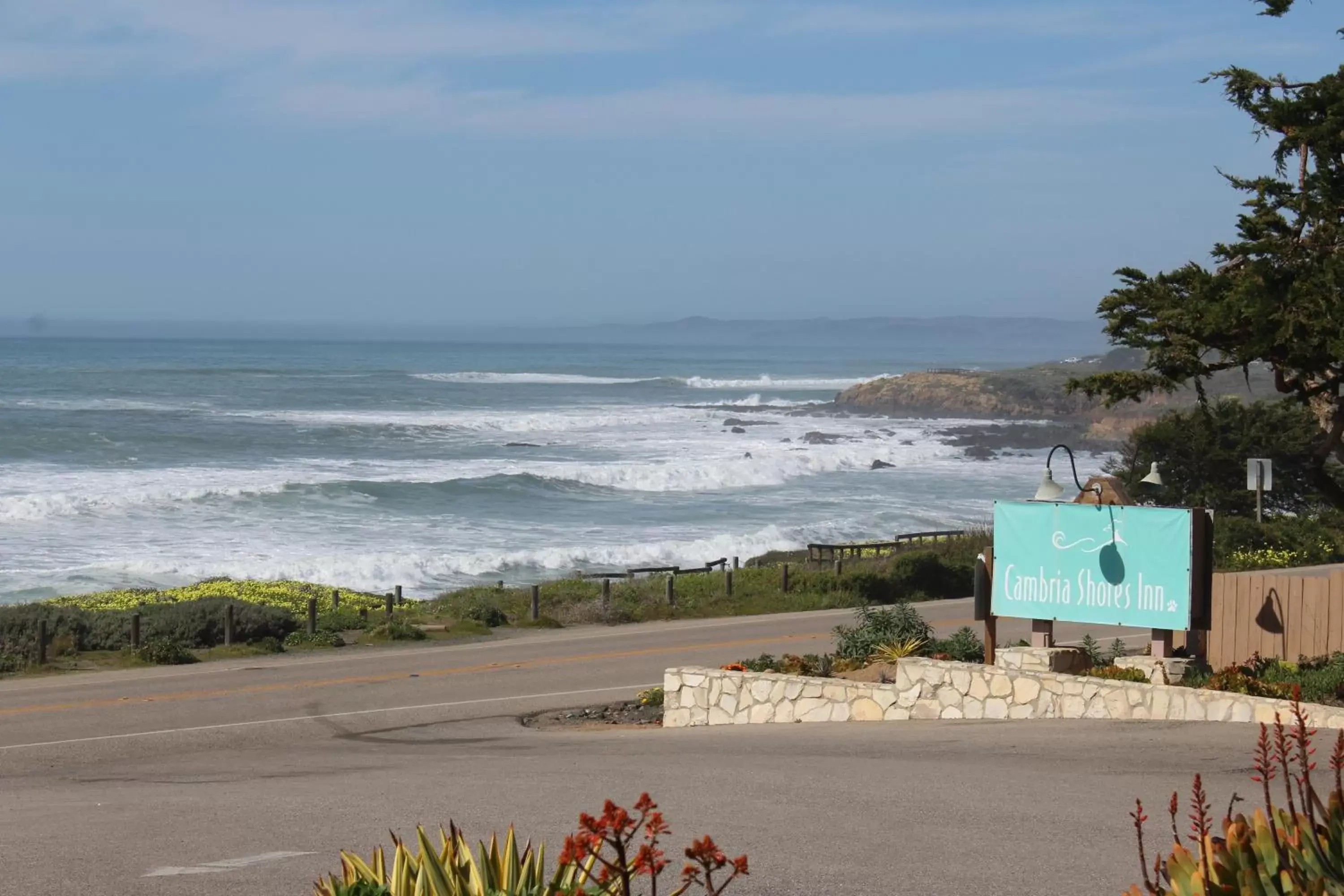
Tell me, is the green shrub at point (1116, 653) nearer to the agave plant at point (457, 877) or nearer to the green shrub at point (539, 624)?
the agave plant at point (457, 877)

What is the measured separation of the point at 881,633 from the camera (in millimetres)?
18906

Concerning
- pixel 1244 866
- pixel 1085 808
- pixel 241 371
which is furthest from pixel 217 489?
pixel 241 371

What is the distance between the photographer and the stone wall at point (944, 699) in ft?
42.4

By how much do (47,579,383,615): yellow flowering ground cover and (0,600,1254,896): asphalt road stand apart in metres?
9.33

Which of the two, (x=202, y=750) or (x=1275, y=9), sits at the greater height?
(x=1275, y=9)

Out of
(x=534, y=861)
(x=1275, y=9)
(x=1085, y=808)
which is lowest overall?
(x=1085, y=808)

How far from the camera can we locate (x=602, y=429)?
88562 millimetres

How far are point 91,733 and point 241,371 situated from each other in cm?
12813

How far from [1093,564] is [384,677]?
11177 millimetres

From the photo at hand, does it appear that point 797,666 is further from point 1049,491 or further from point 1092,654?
point 1049,491

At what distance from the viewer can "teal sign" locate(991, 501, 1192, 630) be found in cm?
1423

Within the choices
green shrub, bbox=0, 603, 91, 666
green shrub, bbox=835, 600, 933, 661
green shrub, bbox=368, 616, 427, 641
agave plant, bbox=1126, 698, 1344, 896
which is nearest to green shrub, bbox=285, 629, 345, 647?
green shrub, bbox=368, 616, 427, 641

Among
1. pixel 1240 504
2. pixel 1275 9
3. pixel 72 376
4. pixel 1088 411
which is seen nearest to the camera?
pixel 1275 9

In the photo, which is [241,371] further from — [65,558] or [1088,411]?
[65,558]
